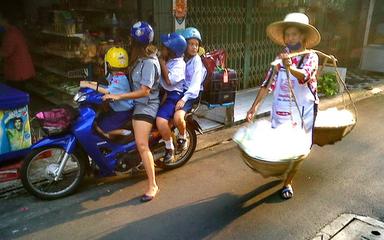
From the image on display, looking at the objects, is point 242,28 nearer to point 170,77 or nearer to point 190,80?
point 190,80

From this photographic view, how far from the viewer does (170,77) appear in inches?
167

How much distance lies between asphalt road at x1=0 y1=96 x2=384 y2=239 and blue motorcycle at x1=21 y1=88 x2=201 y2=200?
0.20 meters

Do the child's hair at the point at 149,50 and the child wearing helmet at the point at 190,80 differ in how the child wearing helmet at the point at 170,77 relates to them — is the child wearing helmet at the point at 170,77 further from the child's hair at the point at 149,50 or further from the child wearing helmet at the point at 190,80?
the child's hair at the point at 149,50

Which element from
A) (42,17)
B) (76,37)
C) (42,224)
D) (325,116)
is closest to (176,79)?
(325,116)

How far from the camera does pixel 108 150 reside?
13.7 ft

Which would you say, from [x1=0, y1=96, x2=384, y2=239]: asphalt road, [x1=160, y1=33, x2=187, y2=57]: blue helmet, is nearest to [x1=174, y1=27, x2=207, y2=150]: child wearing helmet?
[x1=160, y1=33, x2=187, y2=57]: blue helmet

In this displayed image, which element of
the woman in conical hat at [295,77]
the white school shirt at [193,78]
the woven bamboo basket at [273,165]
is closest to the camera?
the woven bamboo basket at [273,165]

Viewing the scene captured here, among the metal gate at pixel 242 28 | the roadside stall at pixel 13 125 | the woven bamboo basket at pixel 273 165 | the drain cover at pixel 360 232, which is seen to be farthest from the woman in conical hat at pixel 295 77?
the metal gate at pixel 242 28

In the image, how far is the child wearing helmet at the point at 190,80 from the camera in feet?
14.1

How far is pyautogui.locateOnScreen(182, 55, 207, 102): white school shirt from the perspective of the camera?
4.35 metres

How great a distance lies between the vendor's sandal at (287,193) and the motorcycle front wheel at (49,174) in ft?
7.28

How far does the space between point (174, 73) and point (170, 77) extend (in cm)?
6

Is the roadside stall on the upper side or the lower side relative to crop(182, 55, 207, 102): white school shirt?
lower

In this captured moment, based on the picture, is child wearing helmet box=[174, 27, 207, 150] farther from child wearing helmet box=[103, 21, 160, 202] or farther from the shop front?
the shop front
